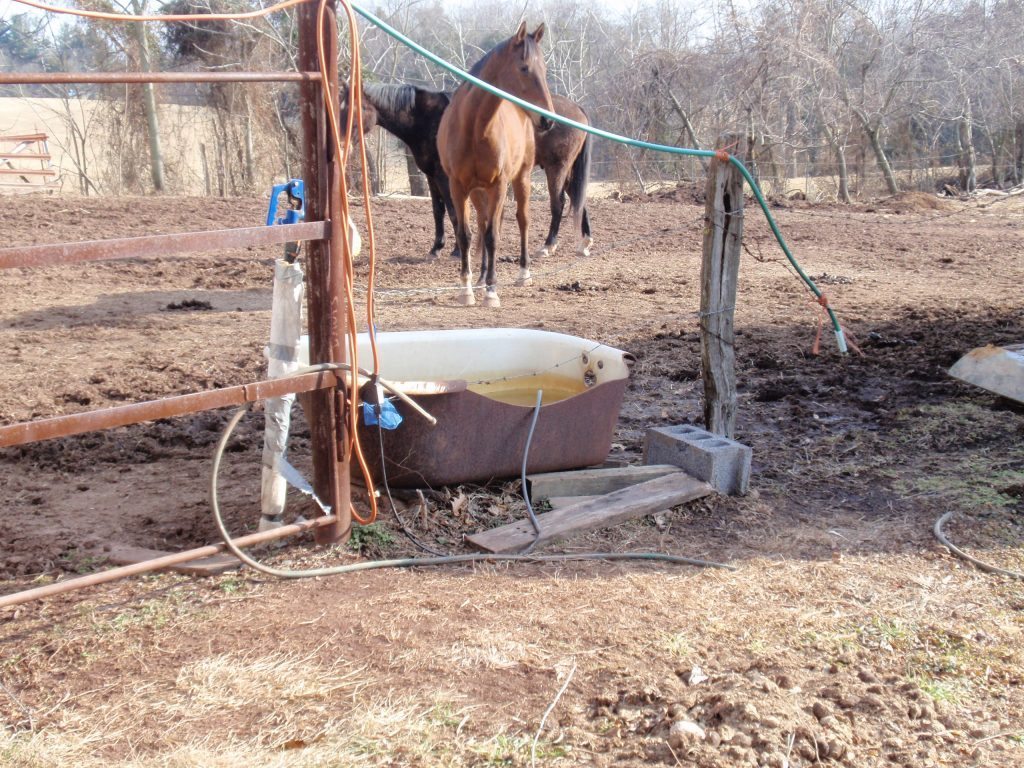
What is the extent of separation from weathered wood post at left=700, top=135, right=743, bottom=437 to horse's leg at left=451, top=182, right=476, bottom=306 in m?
3.88

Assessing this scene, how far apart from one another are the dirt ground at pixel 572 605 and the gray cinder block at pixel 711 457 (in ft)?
0.28

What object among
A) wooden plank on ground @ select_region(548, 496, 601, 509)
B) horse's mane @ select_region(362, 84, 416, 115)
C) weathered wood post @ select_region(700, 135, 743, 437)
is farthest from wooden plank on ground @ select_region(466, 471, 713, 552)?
horse's mane @ select_region(362, 84, 416, 115)

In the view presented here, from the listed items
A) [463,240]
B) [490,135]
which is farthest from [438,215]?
[490,135]

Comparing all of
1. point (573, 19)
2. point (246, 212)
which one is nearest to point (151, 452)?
point (246, 212)

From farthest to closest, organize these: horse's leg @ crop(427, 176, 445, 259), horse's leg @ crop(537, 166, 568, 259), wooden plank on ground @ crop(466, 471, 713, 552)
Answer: horse's leg @ crop(537, 166, 568, 259), horse's leg @ crop(427, 176, 445, 259), wooden plank on ground @ crop(466, 471, 713, 552)

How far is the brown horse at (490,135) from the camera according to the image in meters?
6.88

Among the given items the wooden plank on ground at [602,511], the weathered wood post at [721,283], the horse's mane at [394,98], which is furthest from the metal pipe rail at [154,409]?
the horse's mane at [394,98]

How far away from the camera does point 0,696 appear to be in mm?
2141

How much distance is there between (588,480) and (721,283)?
3.17 feet

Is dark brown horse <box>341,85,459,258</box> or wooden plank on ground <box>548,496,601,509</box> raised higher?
dark brown horse <box>341,85,459,258</box>

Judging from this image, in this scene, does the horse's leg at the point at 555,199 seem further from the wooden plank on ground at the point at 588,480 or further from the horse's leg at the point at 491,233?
the wooden plank on ground at the point at 588,480

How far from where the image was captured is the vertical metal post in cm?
267

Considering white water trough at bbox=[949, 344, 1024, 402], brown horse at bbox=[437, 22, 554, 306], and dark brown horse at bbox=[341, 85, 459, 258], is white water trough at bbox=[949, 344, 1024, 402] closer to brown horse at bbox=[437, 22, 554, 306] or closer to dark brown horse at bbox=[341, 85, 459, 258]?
brown horse at bbox=[437, 22, 554, 306]

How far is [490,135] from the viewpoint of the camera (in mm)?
6883
